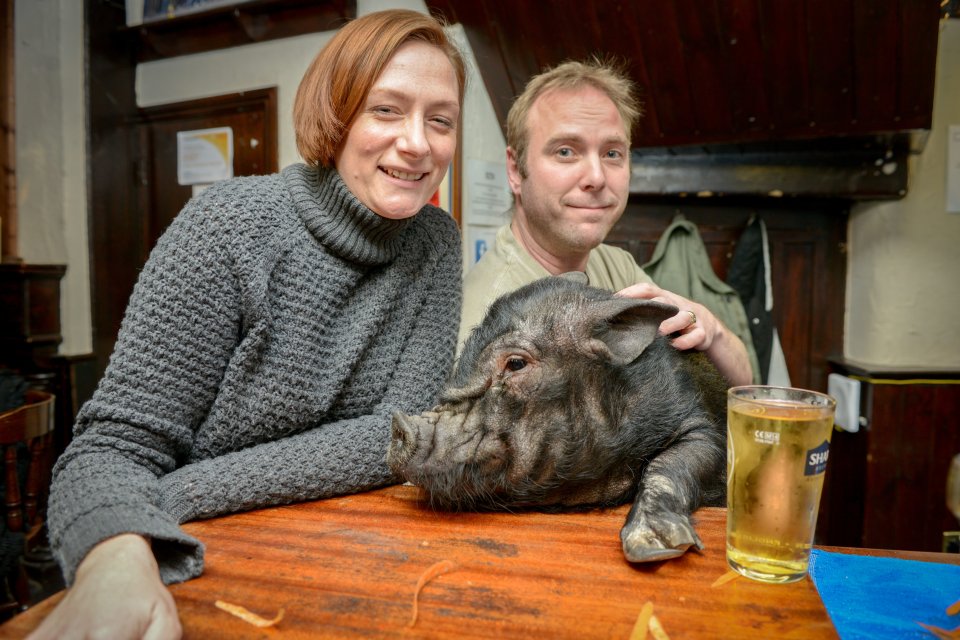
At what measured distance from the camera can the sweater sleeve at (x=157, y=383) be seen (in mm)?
1001

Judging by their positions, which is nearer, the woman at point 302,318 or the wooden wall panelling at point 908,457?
the woman at point 302,318

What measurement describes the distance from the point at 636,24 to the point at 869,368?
1.94 meters

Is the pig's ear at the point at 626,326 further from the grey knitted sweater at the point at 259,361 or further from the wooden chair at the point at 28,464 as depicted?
the wooden chair at the point at 28,464

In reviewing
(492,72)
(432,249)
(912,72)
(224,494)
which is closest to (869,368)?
(912,72)

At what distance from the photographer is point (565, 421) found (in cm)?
128

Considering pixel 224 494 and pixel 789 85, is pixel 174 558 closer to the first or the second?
pixel 224 494

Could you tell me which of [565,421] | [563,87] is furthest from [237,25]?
[565,421]

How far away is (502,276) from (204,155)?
277 centimetres

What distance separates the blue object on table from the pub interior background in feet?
7.65

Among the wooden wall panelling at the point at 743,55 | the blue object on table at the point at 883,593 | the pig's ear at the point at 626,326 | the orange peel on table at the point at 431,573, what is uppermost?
the wooden wall panelling at the point at 743,55

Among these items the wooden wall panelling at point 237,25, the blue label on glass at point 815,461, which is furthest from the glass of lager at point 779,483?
the wooden wall panelling at point 237,25

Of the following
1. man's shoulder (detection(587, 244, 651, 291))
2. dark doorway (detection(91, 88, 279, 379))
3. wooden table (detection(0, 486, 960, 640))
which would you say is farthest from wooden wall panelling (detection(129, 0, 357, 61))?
wooden table (detection(0, 486, 960, 640))

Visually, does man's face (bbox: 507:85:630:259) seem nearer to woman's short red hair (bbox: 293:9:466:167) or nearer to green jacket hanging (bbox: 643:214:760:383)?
woman's short red hair (bbox: 293:9:466:167)

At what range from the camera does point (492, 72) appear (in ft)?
10.7
